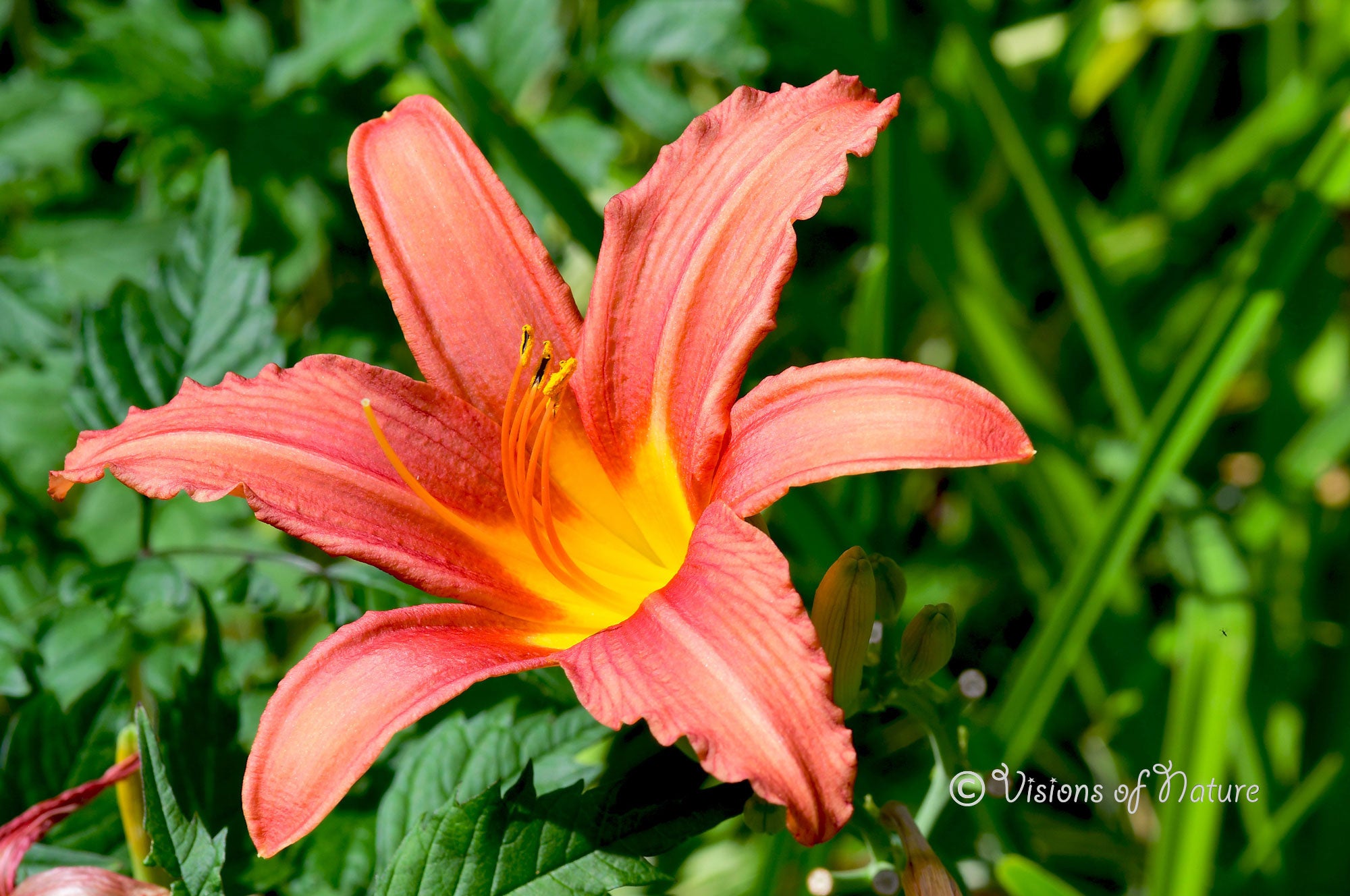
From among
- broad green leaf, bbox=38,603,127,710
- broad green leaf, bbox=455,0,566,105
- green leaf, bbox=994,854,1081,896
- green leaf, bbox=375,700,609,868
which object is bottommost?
green leaf, bbox=994,854,1081,896

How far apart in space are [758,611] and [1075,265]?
4.03 ft

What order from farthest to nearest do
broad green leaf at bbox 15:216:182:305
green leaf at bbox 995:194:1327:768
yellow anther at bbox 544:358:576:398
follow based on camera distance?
1. broad green leaf at bbox 15:216:182:305
2. green leaf at bbox 995:194:1327:768
3. yellow anther at bbox 544:358:576:398

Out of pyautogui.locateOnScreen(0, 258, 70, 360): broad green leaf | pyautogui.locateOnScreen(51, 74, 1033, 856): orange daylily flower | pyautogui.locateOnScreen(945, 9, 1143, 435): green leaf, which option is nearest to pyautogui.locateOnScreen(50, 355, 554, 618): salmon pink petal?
pyautogui.locateOnScreen(51, 74, 1033, 856): orange daylily flower

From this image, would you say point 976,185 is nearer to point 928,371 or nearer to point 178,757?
point 928,371

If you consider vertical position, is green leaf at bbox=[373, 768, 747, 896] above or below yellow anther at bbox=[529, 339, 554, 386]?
below

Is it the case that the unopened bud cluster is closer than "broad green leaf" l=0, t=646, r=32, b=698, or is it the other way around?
the unopened bud cluster

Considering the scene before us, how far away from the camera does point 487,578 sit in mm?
972

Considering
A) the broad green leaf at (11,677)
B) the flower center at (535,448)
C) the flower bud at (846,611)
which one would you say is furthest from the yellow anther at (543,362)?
the broad green leaf at (11,677)

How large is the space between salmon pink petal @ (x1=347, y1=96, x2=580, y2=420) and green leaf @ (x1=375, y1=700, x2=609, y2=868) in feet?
1.06

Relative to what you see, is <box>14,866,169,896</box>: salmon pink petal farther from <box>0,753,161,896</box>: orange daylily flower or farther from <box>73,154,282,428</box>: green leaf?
<box>73,154,282,428</box>: green leaf

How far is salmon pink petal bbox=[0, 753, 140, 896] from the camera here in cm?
91

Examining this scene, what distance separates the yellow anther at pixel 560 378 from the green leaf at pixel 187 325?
17.7 inches

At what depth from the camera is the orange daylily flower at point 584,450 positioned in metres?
0.75

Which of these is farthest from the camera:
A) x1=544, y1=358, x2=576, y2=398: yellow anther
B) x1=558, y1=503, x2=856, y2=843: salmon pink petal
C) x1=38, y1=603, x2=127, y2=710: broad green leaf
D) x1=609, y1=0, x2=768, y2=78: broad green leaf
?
x1=609, y1=0, x2=768, y2=78: broad green leaf
